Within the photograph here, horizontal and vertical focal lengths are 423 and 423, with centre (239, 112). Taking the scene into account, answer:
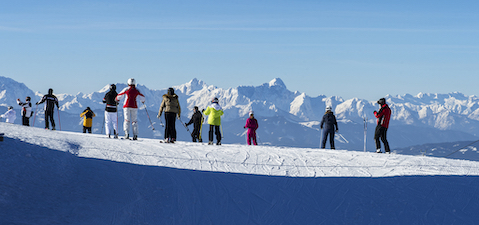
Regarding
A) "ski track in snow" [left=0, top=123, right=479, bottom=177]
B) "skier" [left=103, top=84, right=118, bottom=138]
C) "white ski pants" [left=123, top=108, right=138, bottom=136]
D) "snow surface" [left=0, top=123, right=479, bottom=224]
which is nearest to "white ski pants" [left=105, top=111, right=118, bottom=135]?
"skier" [left=103, top=84, right=118, bottom=138]

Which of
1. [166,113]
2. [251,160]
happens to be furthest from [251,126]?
[251,160]

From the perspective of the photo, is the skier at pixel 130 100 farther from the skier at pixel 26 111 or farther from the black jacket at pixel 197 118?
the skier at pixel 26 111

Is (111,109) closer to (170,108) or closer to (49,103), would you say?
(170,108)

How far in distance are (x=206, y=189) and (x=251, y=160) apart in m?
3.30

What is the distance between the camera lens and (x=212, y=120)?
1639 cm

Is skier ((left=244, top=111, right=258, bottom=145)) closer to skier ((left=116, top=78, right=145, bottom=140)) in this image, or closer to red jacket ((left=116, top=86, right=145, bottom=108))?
skier ((left=116, top=78, right=145, bottom=140))

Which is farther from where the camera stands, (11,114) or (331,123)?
(11,114)

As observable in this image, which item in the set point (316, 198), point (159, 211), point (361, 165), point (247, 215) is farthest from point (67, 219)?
point (361, 165)

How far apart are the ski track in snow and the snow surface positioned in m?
0.03

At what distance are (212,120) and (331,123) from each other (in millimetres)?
4719

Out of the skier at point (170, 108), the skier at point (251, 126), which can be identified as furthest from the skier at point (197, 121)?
the skier at point (170, 108)

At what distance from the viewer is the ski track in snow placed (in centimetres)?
A: 1073

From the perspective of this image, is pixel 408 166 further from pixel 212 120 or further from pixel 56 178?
pixel 56 178

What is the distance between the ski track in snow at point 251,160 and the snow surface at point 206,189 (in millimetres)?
34
